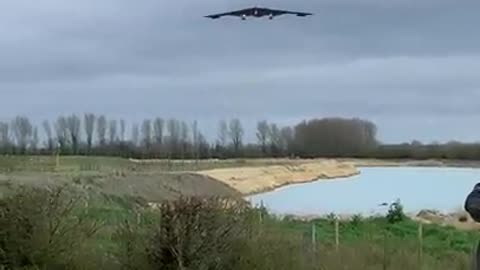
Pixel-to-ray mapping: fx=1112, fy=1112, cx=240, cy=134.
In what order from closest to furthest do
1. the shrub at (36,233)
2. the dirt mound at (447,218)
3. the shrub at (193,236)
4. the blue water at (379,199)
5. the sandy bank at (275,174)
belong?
the shrub at (193,236) → the shrub at (36,233) → the dirt mound at (447,218) → the blue water at (379,199) → the sandy bank at (275,174)

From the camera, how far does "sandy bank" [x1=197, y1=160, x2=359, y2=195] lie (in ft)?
288

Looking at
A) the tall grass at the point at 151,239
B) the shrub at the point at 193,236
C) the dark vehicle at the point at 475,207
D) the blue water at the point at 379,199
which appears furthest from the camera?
the blue water at the point at 379,199

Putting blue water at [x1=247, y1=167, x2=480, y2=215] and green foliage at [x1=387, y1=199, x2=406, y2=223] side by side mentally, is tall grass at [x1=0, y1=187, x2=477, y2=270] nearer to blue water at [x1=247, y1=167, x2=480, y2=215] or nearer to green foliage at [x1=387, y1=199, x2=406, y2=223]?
green foliage at [x1=387, y1=199, x2=406, y2=223]

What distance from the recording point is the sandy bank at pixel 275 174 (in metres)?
87.9

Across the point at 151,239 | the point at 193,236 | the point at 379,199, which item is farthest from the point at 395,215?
the point at 193,236

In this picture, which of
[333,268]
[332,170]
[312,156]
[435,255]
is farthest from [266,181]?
[333,268]

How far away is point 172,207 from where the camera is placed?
1512 centimetres

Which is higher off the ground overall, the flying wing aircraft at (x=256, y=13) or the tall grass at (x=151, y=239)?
the flying wing aircraft at (x=256, y=13)

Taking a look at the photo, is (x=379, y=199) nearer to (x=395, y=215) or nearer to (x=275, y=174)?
(x=395, y=215)

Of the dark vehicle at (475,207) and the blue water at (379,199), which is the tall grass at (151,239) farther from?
the blue water at (379,199)

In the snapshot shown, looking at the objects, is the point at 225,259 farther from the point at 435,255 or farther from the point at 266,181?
the point at 266,181

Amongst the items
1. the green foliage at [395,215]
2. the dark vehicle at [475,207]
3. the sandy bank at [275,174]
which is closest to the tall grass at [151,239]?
the dark vehicle at [475,207]

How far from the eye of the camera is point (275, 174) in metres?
103

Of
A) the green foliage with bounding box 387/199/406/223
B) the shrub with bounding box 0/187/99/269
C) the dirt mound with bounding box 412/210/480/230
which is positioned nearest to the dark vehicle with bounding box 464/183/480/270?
the shrub with bounding box 0/187/99/269
